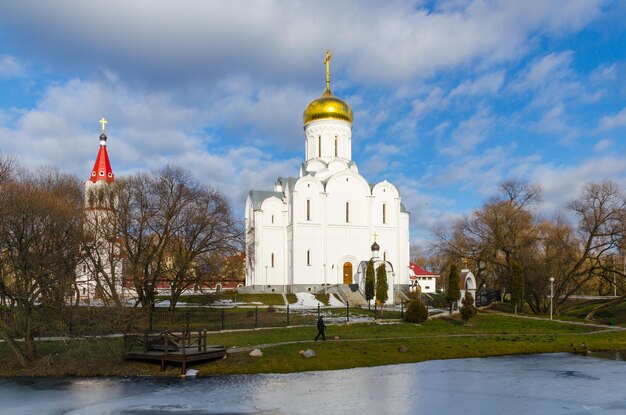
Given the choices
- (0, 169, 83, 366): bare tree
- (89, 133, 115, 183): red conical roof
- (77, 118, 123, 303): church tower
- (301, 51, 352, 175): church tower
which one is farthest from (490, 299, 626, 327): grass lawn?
(89, 133, 115, 183): red conical roof

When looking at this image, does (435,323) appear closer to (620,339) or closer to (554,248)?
(620,339)

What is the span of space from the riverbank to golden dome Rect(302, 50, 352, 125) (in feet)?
86.0

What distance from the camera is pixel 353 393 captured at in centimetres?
1392

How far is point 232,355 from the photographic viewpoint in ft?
59.9

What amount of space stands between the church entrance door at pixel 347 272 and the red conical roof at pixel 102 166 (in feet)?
70.3

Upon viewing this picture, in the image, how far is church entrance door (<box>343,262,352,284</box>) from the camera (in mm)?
48250

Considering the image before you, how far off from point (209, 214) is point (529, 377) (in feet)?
77.4

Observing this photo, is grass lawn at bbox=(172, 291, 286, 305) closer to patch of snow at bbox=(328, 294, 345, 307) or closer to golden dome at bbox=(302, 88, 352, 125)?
patch of snow at bbox=(328, 294, 345, 307)

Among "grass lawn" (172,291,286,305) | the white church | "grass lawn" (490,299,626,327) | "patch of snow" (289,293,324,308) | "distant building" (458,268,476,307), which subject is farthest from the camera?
the white church

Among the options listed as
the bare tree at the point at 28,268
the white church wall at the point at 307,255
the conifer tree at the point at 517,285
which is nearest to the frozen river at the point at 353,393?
the bare tree at the point at 28,268

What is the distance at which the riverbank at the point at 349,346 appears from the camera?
1723 cm

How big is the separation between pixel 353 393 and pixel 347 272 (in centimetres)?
3455

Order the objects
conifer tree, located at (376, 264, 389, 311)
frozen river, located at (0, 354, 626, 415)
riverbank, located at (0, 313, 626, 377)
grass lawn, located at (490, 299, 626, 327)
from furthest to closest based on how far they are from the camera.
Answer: conifer tree, located at (376, 264, 389, 311)
grass lawn, located at (490, 299, 626, 327)
riverbank, located at (0, 313, 626, 377)
frozen river, located at (0, 354, 626, 415)

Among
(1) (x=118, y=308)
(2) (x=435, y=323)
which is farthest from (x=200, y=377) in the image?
(2) (x=435, y=323)
